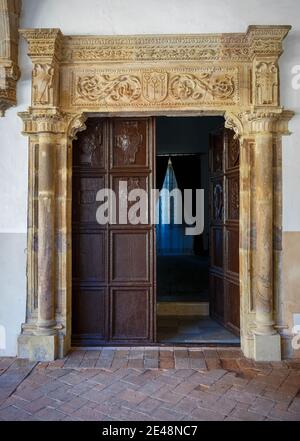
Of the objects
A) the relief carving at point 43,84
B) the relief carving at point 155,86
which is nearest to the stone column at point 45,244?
the relief carving at point 43,84

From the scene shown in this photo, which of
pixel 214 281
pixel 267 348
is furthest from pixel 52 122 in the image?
pixel 267 348

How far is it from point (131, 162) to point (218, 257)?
152cm

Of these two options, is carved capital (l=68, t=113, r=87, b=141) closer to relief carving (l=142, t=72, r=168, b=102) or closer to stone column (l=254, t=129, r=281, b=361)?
relief carving (l=142, t=72, r=168, b=102)

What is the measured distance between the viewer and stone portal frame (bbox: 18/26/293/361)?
336 centimetres

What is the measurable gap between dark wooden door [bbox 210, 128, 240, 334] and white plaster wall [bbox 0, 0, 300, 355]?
1.91ft

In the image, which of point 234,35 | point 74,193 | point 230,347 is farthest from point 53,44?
point 230,347

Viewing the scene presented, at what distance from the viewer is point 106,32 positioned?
350 centimetres

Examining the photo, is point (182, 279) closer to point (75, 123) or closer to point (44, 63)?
point (75, 123)

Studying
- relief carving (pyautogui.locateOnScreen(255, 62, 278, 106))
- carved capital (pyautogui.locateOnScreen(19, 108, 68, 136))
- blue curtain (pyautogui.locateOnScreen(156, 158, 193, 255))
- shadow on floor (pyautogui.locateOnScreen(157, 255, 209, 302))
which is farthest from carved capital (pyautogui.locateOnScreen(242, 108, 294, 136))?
blue curtain (pyautogui.locateOnScreen(156, 158, 193, 255))

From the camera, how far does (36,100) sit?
3.35 meters

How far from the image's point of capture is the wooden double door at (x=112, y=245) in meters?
3.74

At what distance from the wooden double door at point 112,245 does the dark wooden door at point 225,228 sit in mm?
123

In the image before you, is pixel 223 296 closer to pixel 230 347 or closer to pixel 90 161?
pixel 230 347

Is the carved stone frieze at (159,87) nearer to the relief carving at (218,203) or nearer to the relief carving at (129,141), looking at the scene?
the relief carving at (129,141)
